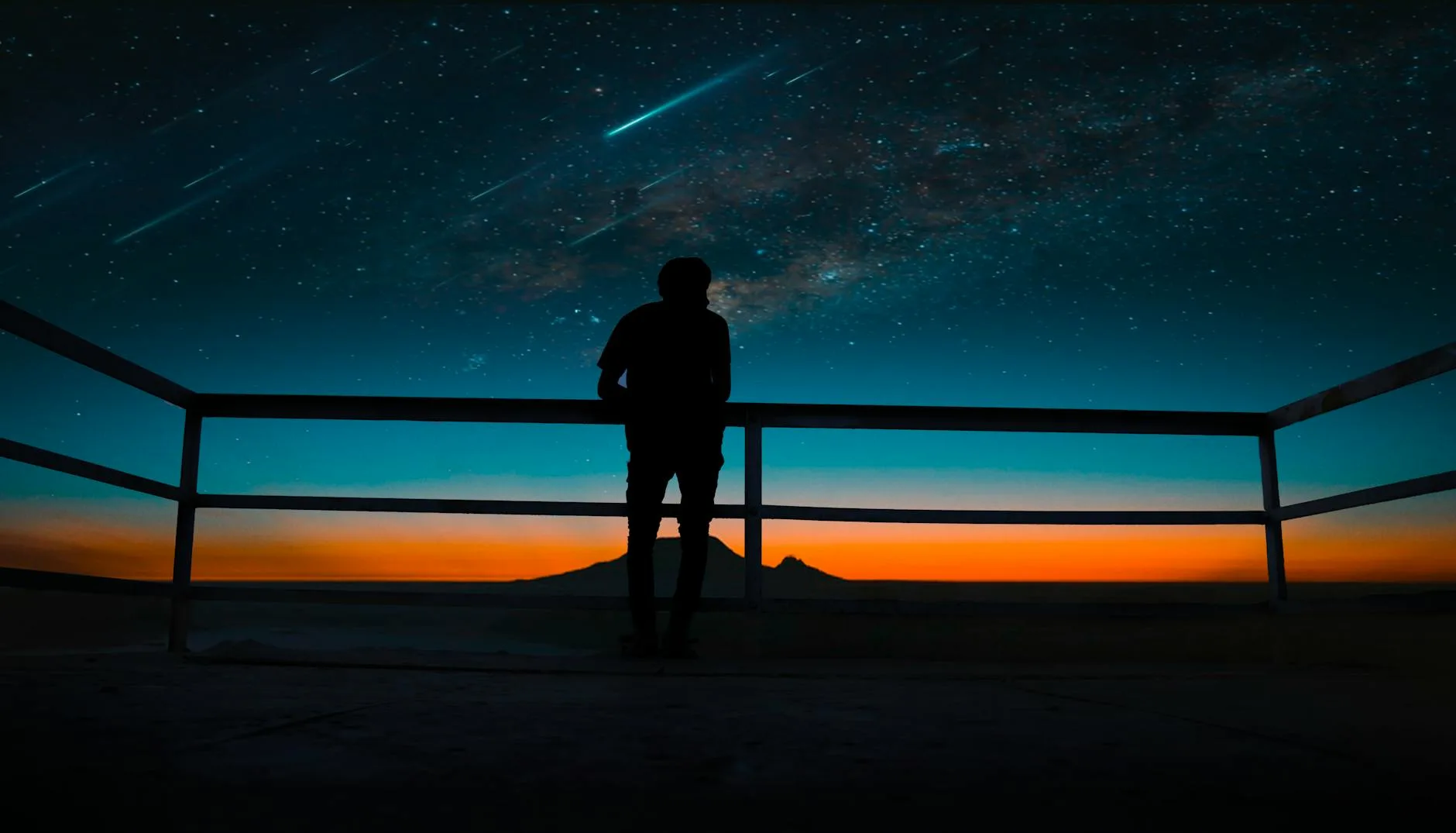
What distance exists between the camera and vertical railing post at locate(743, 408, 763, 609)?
3557 millimetres

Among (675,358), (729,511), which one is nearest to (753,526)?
(729,511)

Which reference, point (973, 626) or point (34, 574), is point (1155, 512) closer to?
point (973, 626)

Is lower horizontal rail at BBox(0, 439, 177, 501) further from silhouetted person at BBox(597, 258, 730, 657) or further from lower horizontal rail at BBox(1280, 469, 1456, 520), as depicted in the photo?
lower horizontal rail at BBox(1280, 469, 1456, 520)

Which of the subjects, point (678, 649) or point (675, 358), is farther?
point (675, 358)

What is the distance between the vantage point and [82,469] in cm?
293

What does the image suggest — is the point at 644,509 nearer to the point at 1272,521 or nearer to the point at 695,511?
the point at 695,511

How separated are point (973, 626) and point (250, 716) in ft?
8.71

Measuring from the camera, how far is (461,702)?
1.79 m

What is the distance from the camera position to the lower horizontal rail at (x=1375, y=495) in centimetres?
274

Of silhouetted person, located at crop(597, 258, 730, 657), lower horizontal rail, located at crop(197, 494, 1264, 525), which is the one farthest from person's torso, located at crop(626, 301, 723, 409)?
lower horizontal rail, located at crop(197, 494, 1264, 525)

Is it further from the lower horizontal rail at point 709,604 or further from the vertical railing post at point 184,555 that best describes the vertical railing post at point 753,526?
the vertical railing post at point 184,555

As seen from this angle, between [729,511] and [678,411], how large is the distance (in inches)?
17.5

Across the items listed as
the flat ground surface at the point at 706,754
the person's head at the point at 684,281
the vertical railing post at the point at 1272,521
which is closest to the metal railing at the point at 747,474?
the vertical railing post at the point at 1272,521

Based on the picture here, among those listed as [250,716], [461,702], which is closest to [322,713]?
Result: [250,716]
